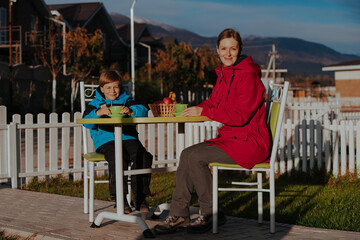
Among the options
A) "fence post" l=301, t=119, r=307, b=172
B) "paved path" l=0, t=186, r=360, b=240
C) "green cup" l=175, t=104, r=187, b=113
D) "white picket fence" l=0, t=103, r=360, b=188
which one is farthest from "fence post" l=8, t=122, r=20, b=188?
"fence post" l=301, t=119, r=307, b=172

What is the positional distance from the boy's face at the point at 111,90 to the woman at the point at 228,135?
117 cm

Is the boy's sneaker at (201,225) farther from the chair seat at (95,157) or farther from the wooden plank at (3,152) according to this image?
the wooden plank at (3,152)

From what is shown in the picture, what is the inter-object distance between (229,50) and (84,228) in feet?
7.31

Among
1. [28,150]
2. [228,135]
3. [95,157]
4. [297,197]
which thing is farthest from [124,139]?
[28,150]

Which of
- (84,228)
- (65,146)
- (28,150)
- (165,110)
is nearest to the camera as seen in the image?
(165,110)

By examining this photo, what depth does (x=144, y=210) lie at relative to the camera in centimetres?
574

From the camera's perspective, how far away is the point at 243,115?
4.79 meters

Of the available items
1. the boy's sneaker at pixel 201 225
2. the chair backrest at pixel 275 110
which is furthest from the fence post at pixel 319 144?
the boy's sneaker at pixel 201 225

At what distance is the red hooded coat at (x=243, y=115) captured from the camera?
15.8 ft

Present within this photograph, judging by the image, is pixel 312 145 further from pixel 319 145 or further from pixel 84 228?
pixel 84 228

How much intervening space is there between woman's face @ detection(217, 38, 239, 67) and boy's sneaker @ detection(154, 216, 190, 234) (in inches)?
59.3

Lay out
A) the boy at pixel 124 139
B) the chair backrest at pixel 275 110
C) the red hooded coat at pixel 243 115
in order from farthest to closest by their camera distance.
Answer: the boy at pixel 124 139
the chair backrest at pixel 275 110
the red hooded coat at pixel 243 115

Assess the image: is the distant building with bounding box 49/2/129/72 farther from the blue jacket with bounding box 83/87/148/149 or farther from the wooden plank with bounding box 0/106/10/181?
the blue jacket with bounding box 83/87/148/149

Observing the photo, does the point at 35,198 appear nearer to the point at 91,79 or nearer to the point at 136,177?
the point at 136,177
